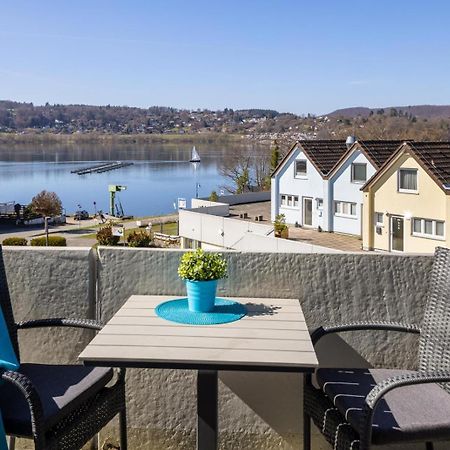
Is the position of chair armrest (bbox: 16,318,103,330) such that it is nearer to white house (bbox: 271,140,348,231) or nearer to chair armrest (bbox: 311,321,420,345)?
chair armrest (bbox: 311,321,420,345)

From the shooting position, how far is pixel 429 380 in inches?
70.6

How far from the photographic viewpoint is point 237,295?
8.61 ft

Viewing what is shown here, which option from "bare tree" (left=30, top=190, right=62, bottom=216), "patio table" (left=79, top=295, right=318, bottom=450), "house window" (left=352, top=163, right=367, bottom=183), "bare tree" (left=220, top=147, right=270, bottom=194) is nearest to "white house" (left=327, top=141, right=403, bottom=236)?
"house window" (left=352, top=163, right=367, bottom=183)

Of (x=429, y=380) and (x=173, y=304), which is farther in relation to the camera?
(x=173, y=304)

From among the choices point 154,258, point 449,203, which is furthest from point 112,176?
point 154,258

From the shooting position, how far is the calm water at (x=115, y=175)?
5894cm

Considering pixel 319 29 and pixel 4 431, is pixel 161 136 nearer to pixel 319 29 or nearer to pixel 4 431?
pixel 319 29

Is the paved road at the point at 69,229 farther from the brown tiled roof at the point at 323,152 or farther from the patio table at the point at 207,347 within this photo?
the patio table at the point at 207,347

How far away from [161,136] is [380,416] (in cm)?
13326

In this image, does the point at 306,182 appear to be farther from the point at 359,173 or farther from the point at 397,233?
the point at 397,233

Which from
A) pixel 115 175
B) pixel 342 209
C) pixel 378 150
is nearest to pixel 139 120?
pixel 115 175

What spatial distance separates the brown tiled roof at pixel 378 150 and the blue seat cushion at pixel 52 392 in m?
19.3

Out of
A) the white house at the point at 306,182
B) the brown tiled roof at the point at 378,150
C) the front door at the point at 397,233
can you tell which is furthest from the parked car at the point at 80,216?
the front door at the point at 397,233

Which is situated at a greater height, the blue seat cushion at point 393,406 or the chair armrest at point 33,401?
the chair armrest at point 33,401
